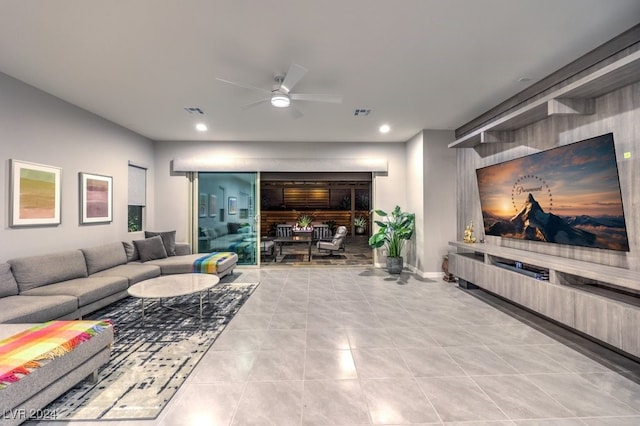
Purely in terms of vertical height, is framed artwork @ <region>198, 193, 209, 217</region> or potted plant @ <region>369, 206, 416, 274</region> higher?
framed artwork @ <region>198, 193, 209, 217</region>

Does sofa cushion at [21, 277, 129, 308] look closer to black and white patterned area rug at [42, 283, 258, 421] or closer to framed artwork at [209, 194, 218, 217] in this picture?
black and white patterned area rug at [42, 283, 258, 421]

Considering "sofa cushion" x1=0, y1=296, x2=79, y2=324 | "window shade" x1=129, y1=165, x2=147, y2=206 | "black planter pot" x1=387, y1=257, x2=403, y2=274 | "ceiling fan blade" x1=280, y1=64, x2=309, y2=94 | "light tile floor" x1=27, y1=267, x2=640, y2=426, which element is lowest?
"light tile floor" x1=27, y1=267, x2=640, y2=426

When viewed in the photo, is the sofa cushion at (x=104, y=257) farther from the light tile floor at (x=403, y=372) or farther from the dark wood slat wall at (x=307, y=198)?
the dark wood slat wall at (x=307, y=198)

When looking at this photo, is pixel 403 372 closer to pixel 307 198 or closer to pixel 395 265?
pixel 395 265

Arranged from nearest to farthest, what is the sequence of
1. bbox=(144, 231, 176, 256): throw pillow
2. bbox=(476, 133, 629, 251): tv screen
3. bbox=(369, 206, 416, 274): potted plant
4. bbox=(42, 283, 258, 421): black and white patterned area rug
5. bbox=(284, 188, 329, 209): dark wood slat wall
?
bbox=(42, 283, 258, 421): black and white patterned area rug, bbox=(476, 133, 629, 251): tv screen, bbox=(144, 231, 176, 256): throw pillow, bbox=(369, 206, 416, 274): potted plant, bbox=(284, 188, 329, 209): dark wood slat wall

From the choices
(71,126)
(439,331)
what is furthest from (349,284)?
(71,126)

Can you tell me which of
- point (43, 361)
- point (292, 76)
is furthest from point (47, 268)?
point (292, 76)

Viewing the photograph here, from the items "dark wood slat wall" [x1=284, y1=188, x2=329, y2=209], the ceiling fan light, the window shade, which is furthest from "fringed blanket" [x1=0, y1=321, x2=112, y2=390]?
"dark wood slat wall" [x1=284, y1=188, x2=329, y2=209]

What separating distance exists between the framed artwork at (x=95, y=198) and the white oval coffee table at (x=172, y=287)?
6.10 ft

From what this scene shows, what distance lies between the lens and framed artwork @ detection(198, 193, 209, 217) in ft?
21.0

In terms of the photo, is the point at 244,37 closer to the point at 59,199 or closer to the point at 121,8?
the point at 121,8

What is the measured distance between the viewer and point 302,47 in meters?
2.69

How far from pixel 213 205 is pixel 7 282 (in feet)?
12.4

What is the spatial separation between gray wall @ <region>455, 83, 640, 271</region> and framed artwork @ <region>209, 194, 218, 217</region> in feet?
18.6
